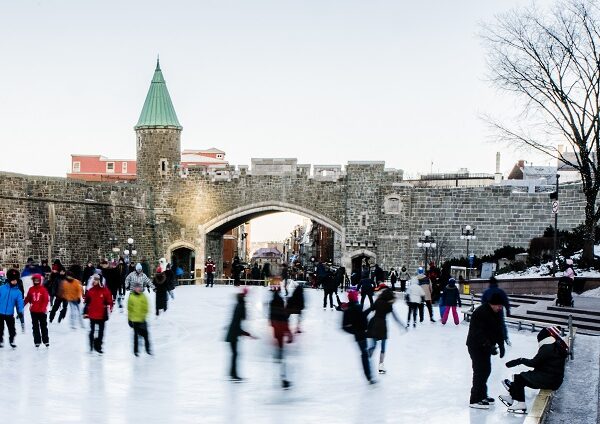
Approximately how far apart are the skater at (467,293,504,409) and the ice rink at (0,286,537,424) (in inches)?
6.5

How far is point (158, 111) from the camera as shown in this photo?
121 feet

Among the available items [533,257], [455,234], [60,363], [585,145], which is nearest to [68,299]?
[60,363]

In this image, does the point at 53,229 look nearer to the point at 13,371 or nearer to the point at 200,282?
the point at 200,282

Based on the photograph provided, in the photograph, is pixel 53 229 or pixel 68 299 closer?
pixel 68 299

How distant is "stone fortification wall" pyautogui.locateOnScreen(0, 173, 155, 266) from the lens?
29.5 metres

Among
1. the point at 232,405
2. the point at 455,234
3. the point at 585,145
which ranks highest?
the point at 585,145

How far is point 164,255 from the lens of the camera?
119ft

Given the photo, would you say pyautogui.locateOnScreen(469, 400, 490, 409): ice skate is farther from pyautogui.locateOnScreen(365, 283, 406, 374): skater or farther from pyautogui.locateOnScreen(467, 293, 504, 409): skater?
pyautogui.locateOnScreen(365, 283, 406, 374): skater

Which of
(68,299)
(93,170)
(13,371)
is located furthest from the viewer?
(93,170)

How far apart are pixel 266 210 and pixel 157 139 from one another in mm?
6188

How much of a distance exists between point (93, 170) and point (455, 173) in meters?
32.7

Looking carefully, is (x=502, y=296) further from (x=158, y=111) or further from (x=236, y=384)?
(x=158, y=111)

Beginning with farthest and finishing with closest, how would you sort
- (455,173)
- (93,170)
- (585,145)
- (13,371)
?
(93,170)
(455,173)
(585,145)
(13,371)

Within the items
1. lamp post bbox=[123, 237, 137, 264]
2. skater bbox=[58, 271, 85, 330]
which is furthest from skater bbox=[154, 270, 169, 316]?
lamp post bbox=[123, 237, 137, 264]
